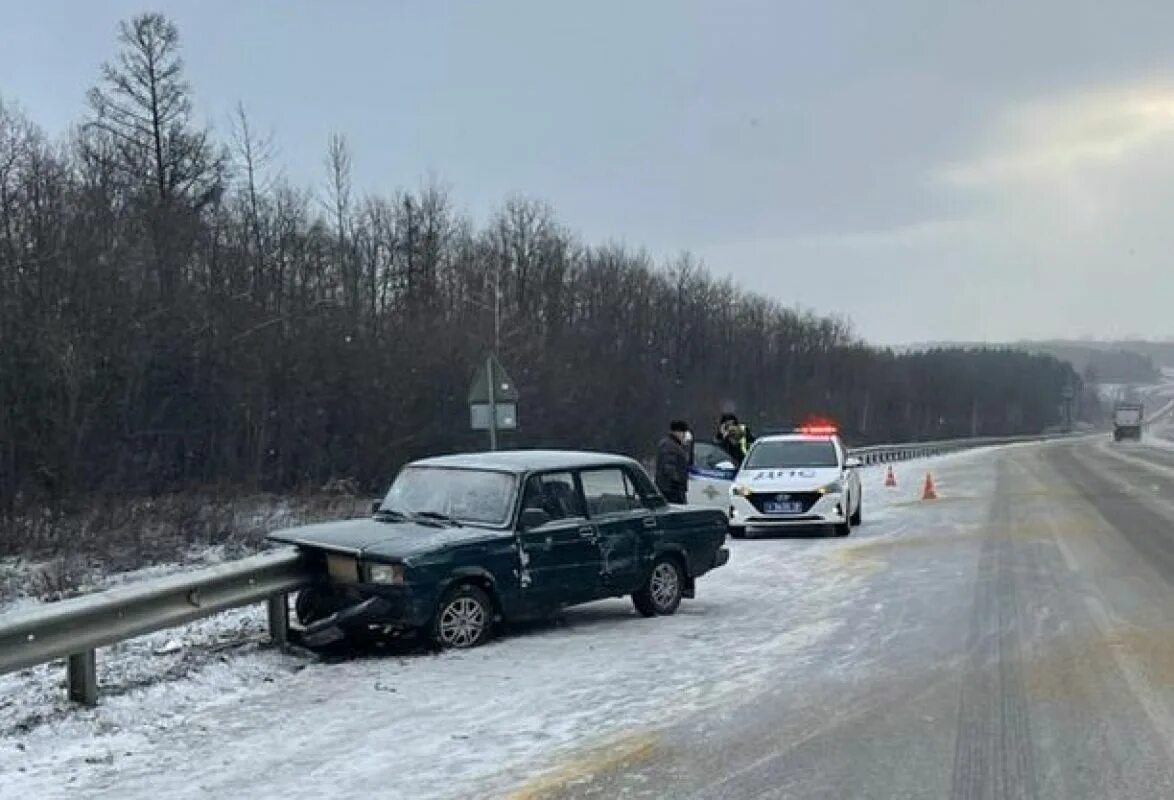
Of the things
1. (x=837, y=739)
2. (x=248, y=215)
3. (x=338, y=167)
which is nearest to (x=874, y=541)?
(x=837, y=739)

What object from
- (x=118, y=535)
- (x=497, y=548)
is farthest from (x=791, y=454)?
(x=497, y=548)

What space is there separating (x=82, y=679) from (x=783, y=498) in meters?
13.8

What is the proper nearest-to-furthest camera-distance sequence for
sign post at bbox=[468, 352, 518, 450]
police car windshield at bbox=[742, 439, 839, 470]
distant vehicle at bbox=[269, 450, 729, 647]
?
distant vehicle at bbox=[269, 450, 729, 647], sign post at bbox=[468, 352, 518, 450], police car windshield at bbox=[742, 439, 839, 470]

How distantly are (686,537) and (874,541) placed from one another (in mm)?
7774

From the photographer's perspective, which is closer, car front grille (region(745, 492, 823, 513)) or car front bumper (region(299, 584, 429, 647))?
car front bumper (region(299, 584, 429, 647))

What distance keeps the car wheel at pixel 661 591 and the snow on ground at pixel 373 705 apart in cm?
18

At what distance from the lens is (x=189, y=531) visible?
910 inches

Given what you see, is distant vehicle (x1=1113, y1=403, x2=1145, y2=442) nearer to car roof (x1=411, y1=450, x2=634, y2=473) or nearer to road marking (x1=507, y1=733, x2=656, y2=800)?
car roof (x1=411, y1=450, x2=634, y2=473)

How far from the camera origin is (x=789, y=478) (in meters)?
20.4

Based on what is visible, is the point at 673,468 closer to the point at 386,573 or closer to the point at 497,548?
the point at 497,548

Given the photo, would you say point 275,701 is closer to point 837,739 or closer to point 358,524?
point 358,524

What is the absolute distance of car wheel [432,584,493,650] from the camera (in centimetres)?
958

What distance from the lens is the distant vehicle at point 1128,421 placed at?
328 feet

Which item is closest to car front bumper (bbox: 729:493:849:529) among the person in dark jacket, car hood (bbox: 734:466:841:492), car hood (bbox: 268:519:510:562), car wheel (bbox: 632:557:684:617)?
car hood (bbox: 734:466:841:492)
